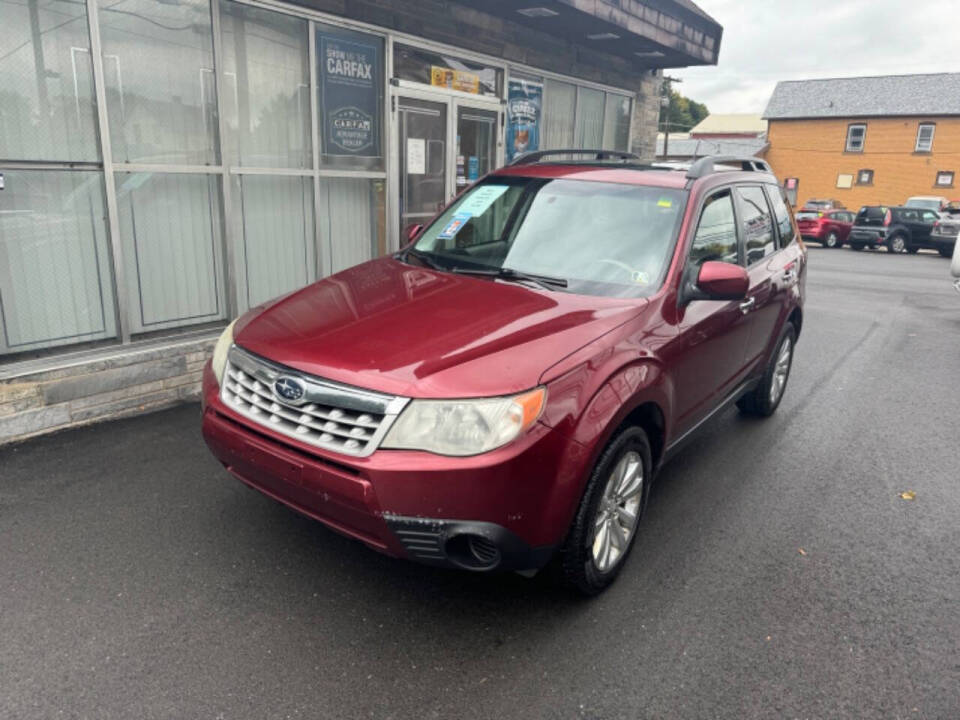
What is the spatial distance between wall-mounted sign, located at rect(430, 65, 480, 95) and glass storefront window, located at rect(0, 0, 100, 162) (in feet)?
11.2

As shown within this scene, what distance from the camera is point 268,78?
18.9 feet

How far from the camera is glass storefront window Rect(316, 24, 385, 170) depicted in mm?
6125

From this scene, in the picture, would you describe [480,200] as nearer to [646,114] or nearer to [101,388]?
[101,388]

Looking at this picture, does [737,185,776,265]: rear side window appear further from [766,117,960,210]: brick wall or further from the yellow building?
[766,117,960,210]: brick wall

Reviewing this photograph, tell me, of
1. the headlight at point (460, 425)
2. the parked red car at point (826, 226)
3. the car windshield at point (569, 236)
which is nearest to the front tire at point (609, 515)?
the headlight at point (460, 425)

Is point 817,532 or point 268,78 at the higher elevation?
point 268,78

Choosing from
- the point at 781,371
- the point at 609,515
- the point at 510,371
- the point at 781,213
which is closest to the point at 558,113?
the point at 781,213

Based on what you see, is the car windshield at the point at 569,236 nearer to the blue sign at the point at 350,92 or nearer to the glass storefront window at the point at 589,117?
the blue sign at the point at 350,92

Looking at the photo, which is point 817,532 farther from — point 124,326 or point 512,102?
point 512,102

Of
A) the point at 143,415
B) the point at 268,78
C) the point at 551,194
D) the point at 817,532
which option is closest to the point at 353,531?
the point at 551,194

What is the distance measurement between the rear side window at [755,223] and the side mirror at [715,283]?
1.05 m

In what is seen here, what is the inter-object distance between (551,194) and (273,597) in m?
2.55

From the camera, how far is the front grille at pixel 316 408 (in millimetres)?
2496

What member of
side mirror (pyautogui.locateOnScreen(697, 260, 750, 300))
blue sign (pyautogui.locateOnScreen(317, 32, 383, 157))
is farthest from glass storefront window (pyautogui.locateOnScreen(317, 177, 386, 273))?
side mirror (pyautogui.locateOnScreen(697, 260, 750, 300))
